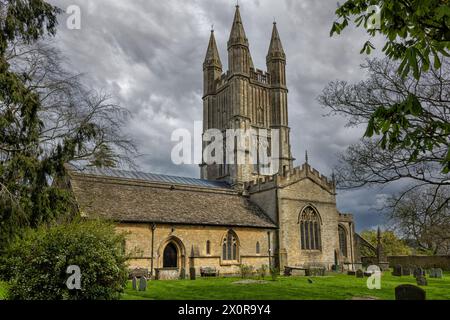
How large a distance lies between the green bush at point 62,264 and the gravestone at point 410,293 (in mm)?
8091

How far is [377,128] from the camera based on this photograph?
5410mm

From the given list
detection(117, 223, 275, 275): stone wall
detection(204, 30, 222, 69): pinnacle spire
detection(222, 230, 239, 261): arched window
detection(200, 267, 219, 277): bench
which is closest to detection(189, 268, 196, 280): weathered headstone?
detection(200, 267, 219, 277): bench

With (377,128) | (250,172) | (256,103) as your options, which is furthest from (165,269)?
(256,103)

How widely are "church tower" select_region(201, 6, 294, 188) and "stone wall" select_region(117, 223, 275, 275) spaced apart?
41.4ft

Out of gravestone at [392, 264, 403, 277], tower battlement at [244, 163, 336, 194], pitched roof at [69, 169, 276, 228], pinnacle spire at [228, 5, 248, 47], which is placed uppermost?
pinnacle spire at [228, 5, 248, 47]

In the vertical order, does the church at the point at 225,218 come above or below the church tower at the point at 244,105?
below

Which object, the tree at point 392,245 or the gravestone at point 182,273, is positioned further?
the tree at point 392,245

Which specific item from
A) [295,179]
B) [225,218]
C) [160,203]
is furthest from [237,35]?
[160,203]

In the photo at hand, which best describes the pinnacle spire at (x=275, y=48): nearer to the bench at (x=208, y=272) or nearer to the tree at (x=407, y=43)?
the bench at (x=208, y=272)

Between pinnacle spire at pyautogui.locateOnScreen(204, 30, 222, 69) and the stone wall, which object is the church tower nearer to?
pinnacle spire at pyautogui.locateOnScreen(204, 30, 222, 69)

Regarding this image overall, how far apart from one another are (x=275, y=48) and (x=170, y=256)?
3498 centimetres

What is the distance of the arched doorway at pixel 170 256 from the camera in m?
24.5

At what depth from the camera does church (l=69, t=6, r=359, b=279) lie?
77.6ft

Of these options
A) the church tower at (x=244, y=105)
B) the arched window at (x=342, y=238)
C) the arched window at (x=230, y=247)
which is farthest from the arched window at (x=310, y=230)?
the church tower at (x=244, y=105)
